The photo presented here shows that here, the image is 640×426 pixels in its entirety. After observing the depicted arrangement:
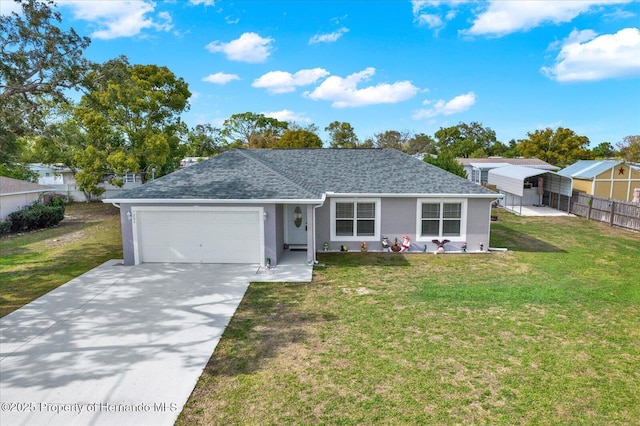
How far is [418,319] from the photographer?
8.42 metres

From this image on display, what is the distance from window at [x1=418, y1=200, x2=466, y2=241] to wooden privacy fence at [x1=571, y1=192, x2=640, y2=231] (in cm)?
1077

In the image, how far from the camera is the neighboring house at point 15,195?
19281 millimetres

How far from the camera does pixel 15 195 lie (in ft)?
66.0

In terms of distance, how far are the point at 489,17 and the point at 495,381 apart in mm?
18623

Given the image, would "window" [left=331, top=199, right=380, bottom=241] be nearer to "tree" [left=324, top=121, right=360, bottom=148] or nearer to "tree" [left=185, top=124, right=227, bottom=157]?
"tree" [left=324, top=121, right=360, bottom=148]

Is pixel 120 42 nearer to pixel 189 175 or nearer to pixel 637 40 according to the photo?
pixel 189 175

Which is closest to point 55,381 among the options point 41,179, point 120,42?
point 120,42

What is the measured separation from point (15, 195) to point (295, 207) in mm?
15951

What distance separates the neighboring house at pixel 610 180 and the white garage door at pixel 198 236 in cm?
2251

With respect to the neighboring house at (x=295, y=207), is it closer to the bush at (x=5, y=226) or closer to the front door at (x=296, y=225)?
the front door at (x=296, y=225)

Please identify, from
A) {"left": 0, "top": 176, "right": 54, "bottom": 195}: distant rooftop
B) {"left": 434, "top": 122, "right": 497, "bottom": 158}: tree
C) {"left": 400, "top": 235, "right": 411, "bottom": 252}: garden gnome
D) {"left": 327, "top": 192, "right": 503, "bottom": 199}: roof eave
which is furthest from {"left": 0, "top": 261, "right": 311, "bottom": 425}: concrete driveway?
{"left": 434, "top": 122, "right": 497, "bottom": 158}: tree

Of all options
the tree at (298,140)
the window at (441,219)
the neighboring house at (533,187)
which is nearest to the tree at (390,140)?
the tree at (298,140)

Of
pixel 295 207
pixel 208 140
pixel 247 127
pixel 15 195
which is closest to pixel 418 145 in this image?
pixel 247 127

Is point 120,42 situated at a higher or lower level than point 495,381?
higher
